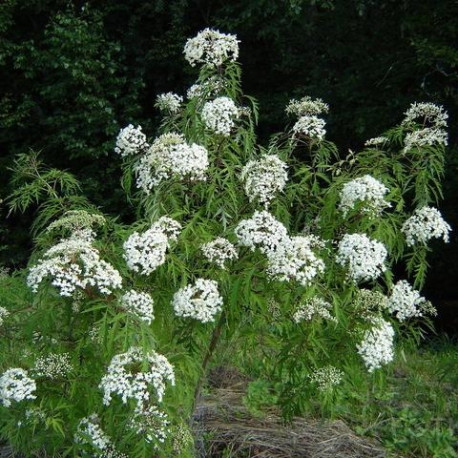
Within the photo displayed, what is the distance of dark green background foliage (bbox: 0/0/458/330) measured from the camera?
8555 millimetres

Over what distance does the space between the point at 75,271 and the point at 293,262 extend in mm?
825

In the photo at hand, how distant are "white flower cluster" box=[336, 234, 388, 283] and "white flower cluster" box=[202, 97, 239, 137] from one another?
774mm

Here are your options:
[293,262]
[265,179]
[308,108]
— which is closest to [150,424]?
[293,262]

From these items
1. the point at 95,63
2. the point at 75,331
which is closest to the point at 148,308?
the point at 75,331

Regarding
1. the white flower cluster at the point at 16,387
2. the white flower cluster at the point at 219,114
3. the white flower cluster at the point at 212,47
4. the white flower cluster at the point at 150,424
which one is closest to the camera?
the white flower cluster at the point at 150,424

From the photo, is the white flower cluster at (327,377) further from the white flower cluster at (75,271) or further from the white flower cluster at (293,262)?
the white flower cluster at (75,271)

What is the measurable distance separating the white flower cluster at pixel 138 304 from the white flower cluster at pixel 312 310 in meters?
0.64

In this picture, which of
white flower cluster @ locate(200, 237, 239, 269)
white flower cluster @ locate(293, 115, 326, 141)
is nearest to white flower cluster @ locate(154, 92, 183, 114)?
white flower cluster @ locate(293, 115, 326, 141)

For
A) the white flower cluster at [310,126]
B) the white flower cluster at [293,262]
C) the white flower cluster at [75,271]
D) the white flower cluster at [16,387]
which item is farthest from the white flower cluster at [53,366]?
the white flower cluster at [310,126]

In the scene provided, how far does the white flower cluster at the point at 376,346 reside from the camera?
312 centimetres

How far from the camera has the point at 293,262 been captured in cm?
293

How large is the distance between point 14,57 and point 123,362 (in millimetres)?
9793

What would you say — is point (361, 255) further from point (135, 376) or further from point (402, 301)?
point (135, 376)

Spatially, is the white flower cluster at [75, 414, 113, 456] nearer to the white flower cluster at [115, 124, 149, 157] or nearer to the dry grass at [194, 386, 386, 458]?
the dry grass at [194, 386, 386, 458]
